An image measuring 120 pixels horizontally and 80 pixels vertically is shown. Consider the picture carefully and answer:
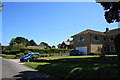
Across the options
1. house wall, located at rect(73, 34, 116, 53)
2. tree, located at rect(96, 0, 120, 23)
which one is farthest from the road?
house wall, located at rect(73, 34, 116, 53)

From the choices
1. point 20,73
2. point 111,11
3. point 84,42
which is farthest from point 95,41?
point 20,73

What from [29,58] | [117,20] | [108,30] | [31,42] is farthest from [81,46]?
[31,42]

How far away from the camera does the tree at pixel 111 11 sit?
75.8 ft

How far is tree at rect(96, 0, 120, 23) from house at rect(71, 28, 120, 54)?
70.3 feet

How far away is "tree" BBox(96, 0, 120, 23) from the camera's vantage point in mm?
23112

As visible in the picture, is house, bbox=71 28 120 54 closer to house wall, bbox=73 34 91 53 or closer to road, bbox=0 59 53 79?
house wall, bbox=73 34 91 53

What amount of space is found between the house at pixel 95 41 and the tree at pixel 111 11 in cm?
2144

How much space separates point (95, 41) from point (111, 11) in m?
24.2

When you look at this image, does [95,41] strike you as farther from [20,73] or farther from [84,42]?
[20,73]

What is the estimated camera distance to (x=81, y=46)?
4975cm

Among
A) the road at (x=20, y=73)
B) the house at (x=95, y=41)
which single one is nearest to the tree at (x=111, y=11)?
the road at (x=20, y=73)

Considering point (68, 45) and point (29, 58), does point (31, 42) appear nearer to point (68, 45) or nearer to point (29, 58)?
point (68, 45)

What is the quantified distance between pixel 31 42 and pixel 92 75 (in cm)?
11677

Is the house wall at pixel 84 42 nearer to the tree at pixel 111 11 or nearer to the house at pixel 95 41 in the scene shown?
the house at pixel 95 41
